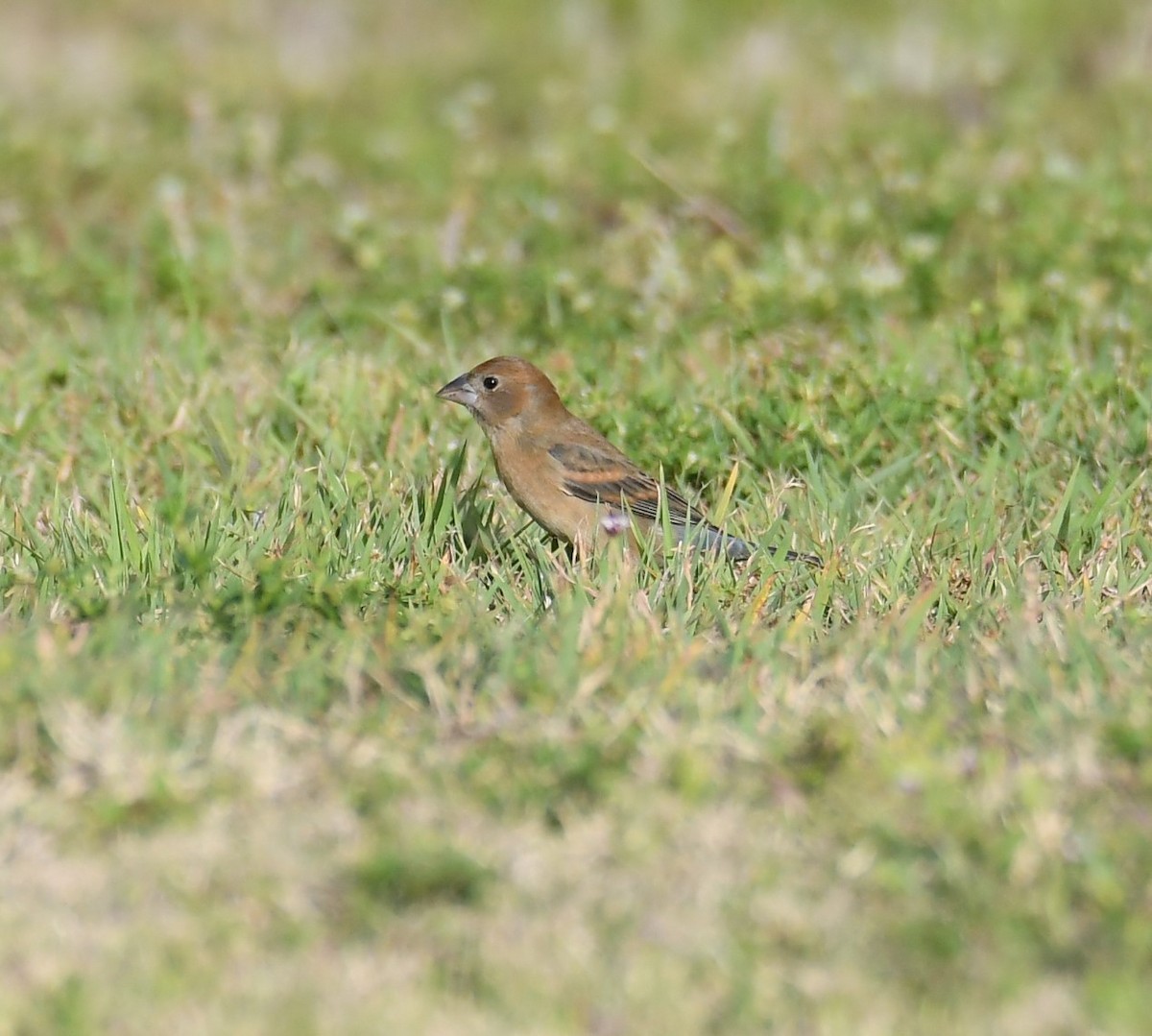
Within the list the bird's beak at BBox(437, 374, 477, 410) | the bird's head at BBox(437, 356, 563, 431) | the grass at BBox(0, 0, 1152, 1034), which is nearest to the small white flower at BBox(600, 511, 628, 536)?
the grass at BBox(0, 0, 1152, 1034)

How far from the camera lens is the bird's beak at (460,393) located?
605 centimetres

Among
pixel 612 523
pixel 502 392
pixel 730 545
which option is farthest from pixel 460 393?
pixel 730 545

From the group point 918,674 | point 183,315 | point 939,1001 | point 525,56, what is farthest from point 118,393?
point 525,56

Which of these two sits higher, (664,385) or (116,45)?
(116,45)

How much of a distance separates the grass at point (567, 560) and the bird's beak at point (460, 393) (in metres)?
0.15

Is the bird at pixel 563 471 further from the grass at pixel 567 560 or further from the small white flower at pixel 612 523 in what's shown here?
the grass at pixel 567 560

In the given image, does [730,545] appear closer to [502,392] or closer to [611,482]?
[611,482]

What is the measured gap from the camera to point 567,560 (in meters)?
5.57

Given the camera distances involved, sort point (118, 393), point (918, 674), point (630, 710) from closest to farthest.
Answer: point (630, 710), point (918, 674), point (118, 393)

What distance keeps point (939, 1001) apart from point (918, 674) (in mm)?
1185

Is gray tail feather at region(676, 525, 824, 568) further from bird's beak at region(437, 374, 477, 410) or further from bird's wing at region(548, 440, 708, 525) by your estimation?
bird's beak at region(437, 374, 477, 410)

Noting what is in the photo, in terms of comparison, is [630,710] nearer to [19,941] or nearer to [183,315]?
[19,941]

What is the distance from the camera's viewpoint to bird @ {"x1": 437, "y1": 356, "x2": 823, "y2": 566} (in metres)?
5.48

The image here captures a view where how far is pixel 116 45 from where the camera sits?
11.2 meters
